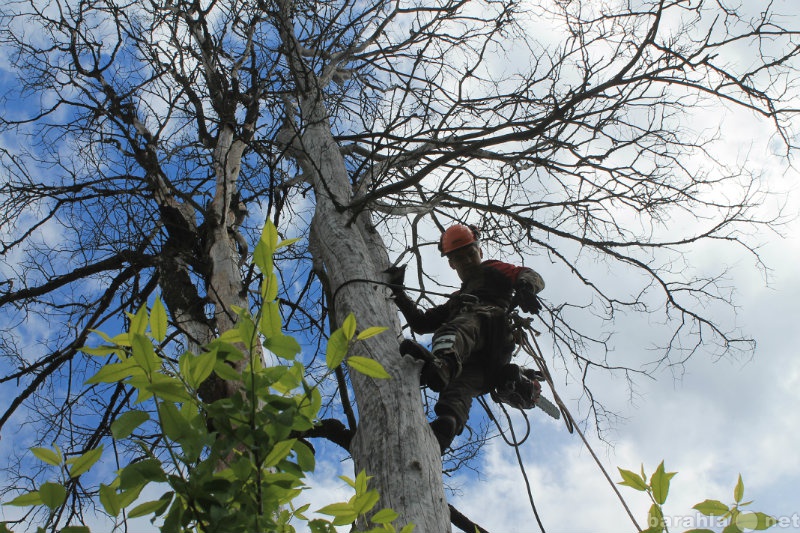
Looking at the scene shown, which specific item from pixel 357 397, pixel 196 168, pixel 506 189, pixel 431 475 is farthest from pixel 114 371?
pixel 196 168

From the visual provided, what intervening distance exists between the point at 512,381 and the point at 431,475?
1.59 metres

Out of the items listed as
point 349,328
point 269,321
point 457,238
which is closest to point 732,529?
point 349,328

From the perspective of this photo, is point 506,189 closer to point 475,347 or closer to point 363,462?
point 475,347

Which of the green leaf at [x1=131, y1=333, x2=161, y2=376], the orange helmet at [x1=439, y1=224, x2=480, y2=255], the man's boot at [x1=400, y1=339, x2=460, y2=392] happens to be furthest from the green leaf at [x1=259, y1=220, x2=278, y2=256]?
the orange helmet at [x1=439, y1=224, x2=480, y2=255]

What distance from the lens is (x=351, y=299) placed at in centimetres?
323

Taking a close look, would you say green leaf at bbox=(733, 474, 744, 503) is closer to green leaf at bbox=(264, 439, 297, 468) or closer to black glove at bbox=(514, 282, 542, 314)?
green leaf at bbox=(264, 439, 297, 468)

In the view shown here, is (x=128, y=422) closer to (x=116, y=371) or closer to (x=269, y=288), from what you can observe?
(x=116, y=371)

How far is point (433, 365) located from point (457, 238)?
1.77m

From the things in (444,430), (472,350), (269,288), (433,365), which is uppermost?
(472,350)

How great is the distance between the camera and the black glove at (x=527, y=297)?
4.01 m

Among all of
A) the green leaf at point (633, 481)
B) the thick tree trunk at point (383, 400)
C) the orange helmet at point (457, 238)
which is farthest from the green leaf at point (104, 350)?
the orange helmet at point (457, 238)

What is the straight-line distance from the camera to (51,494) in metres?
1.07

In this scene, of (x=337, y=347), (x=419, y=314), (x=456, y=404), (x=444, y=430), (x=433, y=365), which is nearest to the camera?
(x=337, y=347)

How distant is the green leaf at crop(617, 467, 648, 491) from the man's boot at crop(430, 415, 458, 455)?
179 centimetres
